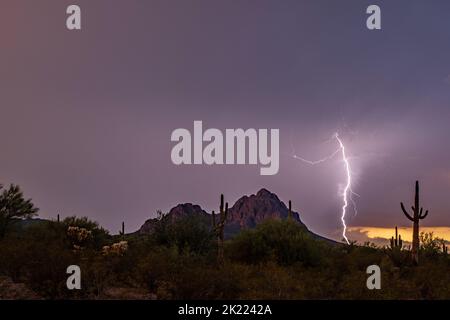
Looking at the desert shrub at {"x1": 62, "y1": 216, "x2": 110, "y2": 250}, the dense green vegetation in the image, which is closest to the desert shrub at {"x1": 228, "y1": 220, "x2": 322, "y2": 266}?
the dense green vegetation

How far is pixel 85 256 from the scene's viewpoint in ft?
68.7

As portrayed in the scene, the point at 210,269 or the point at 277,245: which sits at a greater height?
the point at 277,245

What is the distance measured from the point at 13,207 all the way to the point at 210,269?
20132 mm

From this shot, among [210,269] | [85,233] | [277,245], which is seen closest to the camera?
[210,269]

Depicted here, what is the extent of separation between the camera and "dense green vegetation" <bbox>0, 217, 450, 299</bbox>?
15039 mm

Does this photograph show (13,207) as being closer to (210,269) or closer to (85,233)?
(85,233)

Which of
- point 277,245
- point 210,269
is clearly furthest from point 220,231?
point 210,269

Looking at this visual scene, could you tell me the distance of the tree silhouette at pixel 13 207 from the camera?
3178 cm

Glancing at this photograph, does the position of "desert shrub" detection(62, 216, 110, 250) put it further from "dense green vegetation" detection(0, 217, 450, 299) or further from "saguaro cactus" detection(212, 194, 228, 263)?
"saguaro cactus" detection(212, 194, 228, 263)

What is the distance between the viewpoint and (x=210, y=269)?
17.1 m

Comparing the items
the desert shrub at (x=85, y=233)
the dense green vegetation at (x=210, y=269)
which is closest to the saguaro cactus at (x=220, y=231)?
the dense green vegetation at (x=210, y=269)

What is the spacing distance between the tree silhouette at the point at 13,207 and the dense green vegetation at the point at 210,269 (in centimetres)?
328
